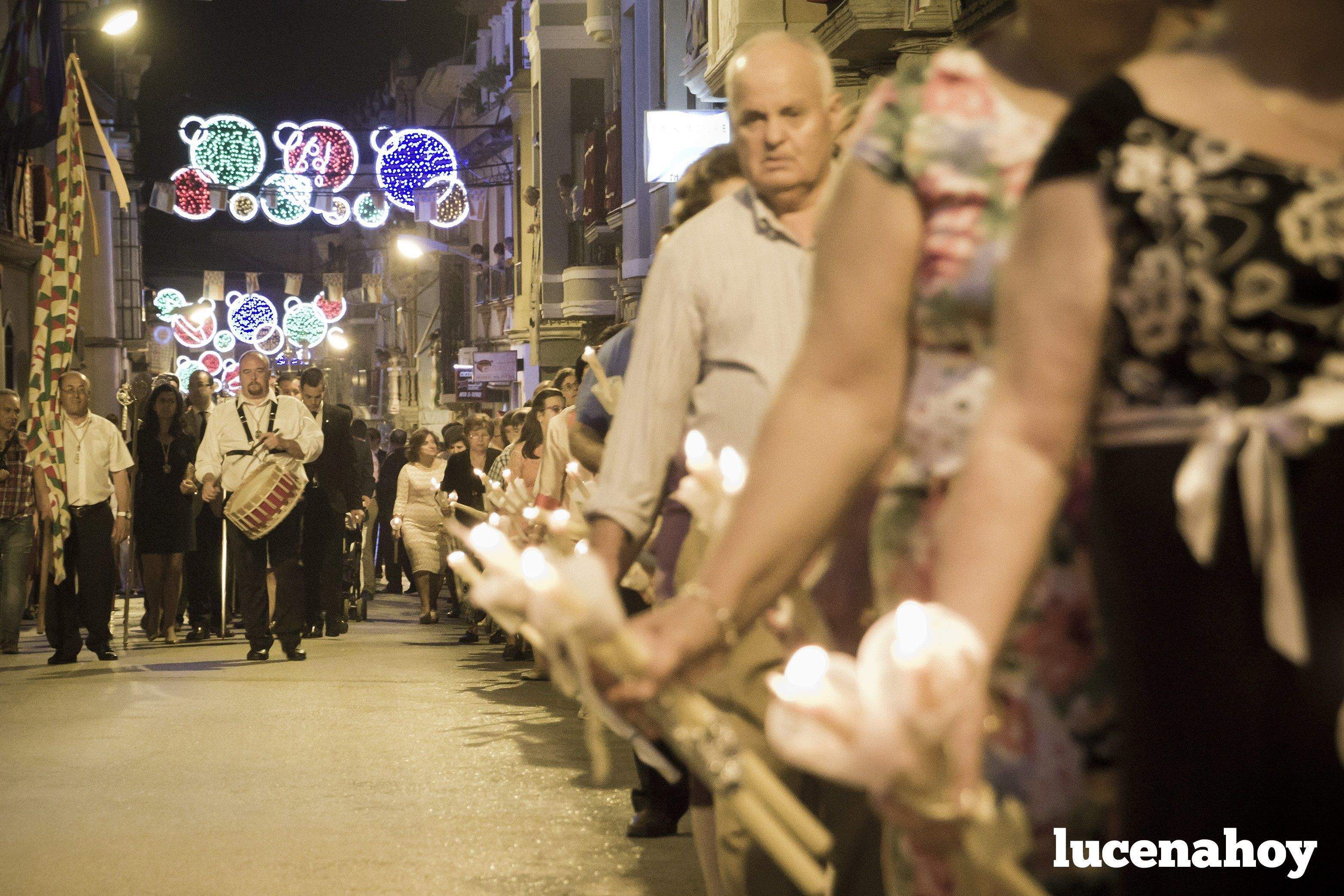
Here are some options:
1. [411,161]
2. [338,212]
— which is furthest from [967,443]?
[338,212]

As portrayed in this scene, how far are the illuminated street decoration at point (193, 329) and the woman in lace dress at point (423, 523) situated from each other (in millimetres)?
53400

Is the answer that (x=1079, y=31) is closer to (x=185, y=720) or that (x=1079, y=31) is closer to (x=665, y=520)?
(x=665, y=520)

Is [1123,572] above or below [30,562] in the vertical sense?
above

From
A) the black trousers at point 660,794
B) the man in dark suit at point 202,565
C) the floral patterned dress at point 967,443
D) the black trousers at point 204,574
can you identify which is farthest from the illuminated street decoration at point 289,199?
the floral patterned dress at point 967,443

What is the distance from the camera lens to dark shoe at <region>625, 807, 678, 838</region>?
756 centimetres

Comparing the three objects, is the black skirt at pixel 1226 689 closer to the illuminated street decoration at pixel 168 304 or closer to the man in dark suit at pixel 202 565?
the man in dark suit at pixel 202 565

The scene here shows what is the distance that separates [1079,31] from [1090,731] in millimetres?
836

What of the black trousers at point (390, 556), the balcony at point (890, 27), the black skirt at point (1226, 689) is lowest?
the black trousers at point (390, 556)

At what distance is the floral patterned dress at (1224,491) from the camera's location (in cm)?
175

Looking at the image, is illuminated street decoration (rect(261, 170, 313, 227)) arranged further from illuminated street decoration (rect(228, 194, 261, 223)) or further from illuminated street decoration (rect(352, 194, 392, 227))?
illuminated street decoration (rect(352, 194, 392, 227))

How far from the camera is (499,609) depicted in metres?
2.02

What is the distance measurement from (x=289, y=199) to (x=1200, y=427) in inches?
1770

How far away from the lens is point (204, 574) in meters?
18.2

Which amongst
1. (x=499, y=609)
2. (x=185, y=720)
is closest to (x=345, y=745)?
(x=185, y=720)
